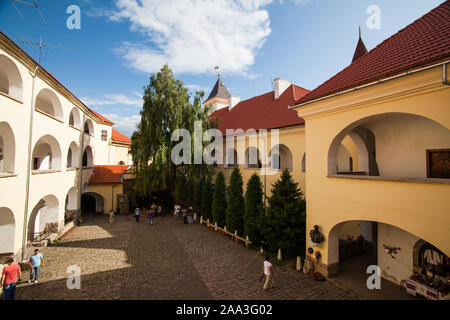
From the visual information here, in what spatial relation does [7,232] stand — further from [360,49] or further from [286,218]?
[360,49]

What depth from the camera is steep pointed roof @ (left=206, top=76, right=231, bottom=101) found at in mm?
36312

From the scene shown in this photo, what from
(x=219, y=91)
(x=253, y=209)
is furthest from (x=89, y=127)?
(x=219, y=91)

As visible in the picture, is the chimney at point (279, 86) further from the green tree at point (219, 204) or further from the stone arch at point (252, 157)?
the green tree at point (219, 204)

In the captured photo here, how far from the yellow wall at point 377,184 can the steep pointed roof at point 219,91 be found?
28031 mm

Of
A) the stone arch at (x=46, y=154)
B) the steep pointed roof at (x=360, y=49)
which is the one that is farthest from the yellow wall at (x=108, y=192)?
the steep pointed roof at (x=360, y=49)

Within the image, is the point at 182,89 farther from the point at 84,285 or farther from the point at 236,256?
the point at 84,285

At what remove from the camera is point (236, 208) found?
50.9 ft

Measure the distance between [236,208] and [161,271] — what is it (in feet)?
22.6

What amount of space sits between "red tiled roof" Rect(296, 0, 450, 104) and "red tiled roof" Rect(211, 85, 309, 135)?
17.5ft

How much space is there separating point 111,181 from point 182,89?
1186 centimetres

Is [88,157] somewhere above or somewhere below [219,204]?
above

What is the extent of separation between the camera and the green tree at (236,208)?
604 inches
